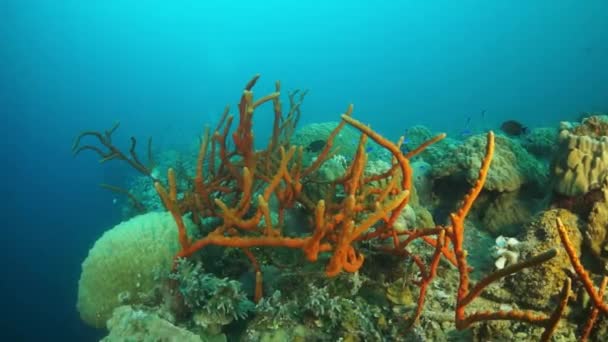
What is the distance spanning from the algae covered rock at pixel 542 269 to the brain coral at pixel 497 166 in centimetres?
112

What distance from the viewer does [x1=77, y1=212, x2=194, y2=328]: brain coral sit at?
11.6 ft

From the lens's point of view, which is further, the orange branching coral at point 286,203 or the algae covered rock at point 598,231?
the algae covered rock at point 598,231

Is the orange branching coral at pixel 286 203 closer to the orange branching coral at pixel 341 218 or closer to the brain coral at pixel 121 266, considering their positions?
the orange branching coral at pixel 341 218

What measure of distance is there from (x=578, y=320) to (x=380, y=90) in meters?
Answer: 116

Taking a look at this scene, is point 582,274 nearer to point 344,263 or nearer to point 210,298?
point 344,263

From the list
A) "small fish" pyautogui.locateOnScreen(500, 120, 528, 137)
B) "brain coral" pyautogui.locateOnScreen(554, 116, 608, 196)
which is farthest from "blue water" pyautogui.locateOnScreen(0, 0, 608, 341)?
"brain coral" pyautogui.locateOnScreen(554, 116, 608, 196)

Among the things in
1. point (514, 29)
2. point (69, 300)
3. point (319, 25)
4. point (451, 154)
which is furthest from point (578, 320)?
point (319, 25)

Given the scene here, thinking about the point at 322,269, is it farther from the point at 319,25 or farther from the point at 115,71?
the point at 319,25

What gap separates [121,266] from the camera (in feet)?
11.8

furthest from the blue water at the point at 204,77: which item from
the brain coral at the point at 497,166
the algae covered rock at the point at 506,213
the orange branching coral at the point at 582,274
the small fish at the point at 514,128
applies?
the orange branching coral at the point at 582,274

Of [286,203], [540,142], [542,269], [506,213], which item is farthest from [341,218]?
[540,142]

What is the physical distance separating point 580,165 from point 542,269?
4.27ft

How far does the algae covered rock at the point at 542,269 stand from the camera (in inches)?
98.9

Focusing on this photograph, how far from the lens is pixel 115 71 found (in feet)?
→ 380
